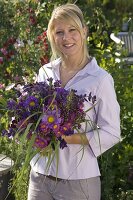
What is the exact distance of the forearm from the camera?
2.35 meters

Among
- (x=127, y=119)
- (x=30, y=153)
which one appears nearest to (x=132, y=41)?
(x=127, y=119)

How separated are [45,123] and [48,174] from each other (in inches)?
15.1

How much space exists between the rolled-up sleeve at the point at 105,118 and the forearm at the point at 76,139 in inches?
1.1

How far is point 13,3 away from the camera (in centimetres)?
530

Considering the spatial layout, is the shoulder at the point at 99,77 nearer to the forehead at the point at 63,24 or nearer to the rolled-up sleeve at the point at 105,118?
the rolled-up sleeve at the point at 105,118

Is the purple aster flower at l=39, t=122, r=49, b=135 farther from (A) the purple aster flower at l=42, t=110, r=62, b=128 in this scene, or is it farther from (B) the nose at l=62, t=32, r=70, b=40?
(B) the nose at l=62, t=32, r=70, b=40

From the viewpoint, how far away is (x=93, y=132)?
95.2 inches

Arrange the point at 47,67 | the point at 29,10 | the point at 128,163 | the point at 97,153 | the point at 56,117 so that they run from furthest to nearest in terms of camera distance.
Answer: the point at 29,10 < the point at 128,163 < the point at 47,67 < the point at 97,153 < the point at 56,117

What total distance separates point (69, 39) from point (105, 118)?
41 centimetres

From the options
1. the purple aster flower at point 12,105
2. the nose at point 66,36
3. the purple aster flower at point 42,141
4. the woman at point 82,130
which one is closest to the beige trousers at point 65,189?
the woman at point 82,130

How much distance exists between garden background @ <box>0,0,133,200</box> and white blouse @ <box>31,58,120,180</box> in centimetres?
96

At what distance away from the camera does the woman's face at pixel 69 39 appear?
2513 millimetres

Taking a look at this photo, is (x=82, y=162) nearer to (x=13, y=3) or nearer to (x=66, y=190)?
(x=66, y=190)

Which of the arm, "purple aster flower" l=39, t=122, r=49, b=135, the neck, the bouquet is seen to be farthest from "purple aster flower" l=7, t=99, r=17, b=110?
the neck
